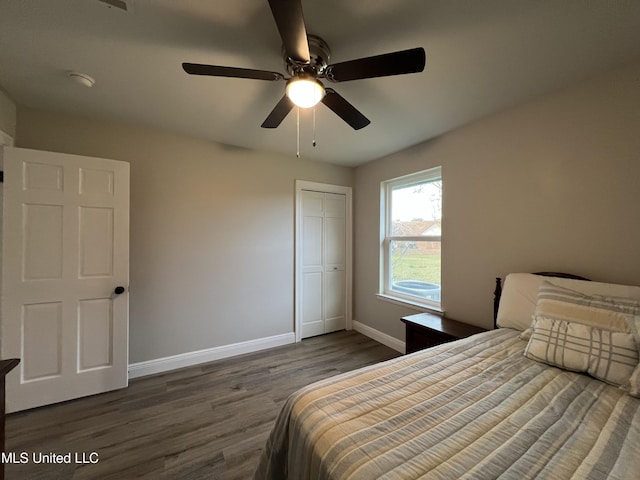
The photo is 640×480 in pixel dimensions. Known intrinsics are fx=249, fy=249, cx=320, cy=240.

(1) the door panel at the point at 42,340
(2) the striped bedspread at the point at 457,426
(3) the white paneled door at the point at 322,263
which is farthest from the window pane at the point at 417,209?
→ (1) the door panel at the point at 42,340

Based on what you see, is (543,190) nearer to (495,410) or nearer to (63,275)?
(495,410)

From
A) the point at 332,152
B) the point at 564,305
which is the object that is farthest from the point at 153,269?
the point at 564,305

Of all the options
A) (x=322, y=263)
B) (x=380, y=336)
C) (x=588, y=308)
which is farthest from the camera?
(x=322, y=263)

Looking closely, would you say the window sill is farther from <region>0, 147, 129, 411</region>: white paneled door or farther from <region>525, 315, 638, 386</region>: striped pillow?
<region>0, 147, 129, 411</region>: white paneled door

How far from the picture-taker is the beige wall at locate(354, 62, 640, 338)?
1.57 m

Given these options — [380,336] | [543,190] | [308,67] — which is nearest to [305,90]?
[308,67]

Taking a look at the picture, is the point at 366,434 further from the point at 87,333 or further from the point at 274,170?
the point at 274,170

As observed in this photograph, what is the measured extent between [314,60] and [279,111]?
0.37 metres

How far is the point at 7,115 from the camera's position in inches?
77.9

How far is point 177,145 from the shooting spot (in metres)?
2.65

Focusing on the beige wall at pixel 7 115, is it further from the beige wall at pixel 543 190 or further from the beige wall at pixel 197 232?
the beige wall at pixel 543 190

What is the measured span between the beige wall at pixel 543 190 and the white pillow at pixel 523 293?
19 centimetres

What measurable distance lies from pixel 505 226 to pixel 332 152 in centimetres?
202

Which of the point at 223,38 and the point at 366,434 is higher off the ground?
the point at 223,38
